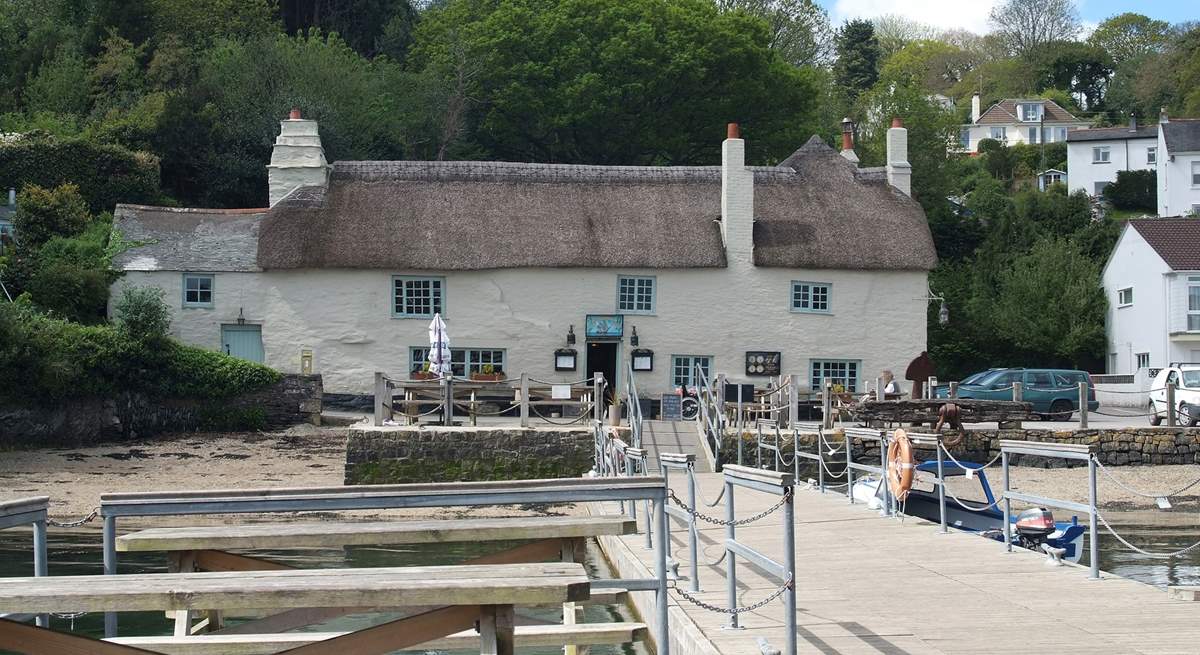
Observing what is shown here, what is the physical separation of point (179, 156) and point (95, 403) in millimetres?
18297

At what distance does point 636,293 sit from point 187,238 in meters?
11.6

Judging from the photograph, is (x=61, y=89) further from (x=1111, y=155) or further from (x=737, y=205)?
(x=1111, y=155)

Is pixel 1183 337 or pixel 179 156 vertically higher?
pixel 179 156

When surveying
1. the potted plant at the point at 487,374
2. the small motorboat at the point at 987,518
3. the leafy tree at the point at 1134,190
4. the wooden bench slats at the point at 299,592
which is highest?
the leafy tree at the point at 1134,190

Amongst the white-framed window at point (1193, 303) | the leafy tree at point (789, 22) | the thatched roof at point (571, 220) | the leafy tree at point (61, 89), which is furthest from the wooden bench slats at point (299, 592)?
the leafy tree at point (789, 22)

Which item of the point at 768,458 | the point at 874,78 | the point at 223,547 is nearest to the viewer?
the point at 223,547

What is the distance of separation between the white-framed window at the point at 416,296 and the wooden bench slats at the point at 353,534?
81.6 ft

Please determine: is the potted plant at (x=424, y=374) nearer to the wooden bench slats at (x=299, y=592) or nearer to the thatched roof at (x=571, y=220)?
the thatched roof at (x=571, y=220)

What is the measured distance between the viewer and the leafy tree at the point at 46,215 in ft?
115

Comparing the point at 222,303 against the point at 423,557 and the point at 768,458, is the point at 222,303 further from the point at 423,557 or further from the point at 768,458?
the point at 423,557

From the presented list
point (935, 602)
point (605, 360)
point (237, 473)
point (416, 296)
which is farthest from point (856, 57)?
point (935, 602)

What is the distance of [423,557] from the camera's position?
17719mm

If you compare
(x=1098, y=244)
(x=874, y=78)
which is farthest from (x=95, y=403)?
(x=874, y=78)

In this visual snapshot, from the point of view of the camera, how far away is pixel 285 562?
16578 millimetres
